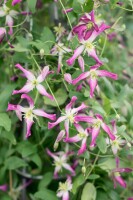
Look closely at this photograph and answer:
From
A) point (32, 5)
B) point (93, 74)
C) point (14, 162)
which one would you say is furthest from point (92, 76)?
point (14, 162)

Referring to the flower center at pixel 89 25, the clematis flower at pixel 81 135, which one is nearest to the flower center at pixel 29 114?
the clematis flower at pixel 81 135

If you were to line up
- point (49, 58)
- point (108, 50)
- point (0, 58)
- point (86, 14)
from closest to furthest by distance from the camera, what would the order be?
point (86, 14) → point (49, 58) → point (0, 58) → point (108, 50)

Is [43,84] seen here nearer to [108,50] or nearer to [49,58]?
[49,58]

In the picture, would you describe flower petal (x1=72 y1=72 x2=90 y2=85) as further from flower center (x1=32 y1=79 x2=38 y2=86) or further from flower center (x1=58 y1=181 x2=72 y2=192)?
flower center (x1=58 y1=181 x2=72 y2=192)

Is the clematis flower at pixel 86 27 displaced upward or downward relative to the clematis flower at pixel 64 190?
upward

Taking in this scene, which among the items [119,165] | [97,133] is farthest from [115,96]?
[97,133]

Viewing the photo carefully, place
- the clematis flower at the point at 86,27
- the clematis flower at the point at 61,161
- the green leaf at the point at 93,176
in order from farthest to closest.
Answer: the clematis flower at the point at 61,161, the green leaf at the point at 93,176, the clematis flower at the point at 86,27

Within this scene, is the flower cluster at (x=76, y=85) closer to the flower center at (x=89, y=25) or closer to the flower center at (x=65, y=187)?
the flower center at (x=89, y=25)
